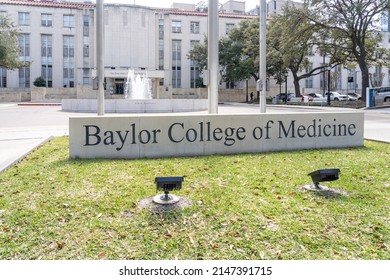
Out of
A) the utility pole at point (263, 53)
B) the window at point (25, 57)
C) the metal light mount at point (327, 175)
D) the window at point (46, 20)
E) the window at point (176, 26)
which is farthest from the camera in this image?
the window at point (176, 26)

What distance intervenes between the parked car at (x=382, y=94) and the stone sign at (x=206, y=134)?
88.6 ft

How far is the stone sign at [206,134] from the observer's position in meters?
8.37

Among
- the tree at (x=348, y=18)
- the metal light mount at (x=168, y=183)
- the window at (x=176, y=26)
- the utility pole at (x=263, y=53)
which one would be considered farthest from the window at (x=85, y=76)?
the metal light mount at (x=168, y=183)

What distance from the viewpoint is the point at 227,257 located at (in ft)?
12.1

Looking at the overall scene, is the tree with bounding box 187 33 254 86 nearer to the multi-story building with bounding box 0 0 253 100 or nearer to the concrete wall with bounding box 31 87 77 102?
the multi-story building with bounding box 0 0 253 100

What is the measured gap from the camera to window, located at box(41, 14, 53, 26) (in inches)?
2372

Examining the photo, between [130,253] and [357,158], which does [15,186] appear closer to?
[130,253]

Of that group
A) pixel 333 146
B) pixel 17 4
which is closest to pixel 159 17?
pixel 17 4

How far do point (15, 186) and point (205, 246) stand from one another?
371 centimetres

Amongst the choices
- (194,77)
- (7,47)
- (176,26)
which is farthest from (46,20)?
(7,47)

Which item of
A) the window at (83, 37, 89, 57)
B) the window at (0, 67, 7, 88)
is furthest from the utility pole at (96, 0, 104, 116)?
the window at (0, 67, 7, 88)

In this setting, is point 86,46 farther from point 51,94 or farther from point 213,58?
point 213,58

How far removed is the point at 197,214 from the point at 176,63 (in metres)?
62.2

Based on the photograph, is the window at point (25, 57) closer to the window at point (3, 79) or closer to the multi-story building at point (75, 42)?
the multi-story building at point (75, 42)
